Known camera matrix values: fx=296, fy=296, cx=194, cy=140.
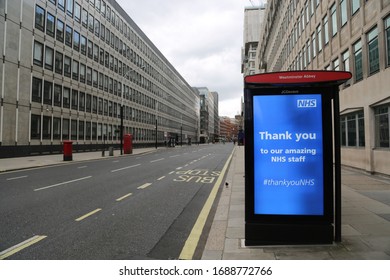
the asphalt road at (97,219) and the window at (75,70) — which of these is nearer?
the asphalt road at (97,219)

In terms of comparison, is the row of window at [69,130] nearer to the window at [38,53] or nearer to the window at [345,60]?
the window at [38,53]

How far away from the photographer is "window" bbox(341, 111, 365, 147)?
15664 mm

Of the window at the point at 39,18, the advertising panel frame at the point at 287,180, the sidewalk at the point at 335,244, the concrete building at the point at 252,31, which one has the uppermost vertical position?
the concrete building at the point at 252,31

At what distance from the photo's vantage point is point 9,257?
430cm

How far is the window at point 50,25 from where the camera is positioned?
31156mm

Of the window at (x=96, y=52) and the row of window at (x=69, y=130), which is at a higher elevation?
the window at (x=96, y=52)

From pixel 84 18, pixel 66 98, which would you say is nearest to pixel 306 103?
pixel 66 98

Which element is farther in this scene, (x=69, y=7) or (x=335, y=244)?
(x=69, y=7)

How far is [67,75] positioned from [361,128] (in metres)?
31.6

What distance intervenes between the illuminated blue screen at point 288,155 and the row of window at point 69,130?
29.6m

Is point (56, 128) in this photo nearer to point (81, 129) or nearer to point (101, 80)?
point (81, 129)

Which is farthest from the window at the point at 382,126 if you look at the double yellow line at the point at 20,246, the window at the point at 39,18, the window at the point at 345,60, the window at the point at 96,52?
the window at the point at 96,52

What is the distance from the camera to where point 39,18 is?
97.7 ft

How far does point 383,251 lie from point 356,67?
1445 centimetres
